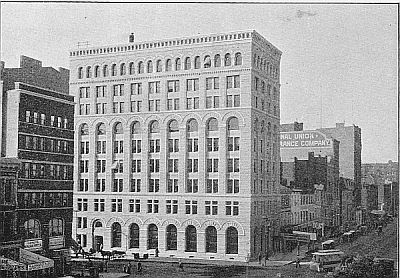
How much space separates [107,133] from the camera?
18.1 feet

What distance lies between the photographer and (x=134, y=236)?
550 centimetres

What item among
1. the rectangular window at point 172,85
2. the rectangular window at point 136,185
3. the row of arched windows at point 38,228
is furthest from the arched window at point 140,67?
the row of arched windows at point 38,228

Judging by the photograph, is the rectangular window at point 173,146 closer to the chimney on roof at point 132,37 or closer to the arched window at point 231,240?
the arched window at point 231,240

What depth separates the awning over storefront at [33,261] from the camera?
5348 millimetres

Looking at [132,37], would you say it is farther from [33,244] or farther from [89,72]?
[33,244]

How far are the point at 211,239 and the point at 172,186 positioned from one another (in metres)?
0.53

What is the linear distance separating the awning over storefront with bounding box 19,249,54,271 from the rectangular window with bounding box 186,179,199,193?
126 cm

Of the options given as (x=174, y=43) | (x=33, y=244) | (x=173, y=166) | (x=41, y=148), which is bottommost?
(x=33, y=244)

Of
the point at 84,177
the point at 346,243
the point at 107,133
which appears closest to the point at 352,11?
the point at 346,243

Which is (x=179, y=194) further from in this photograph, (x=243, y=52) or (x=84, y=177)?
(x=243, y=52)

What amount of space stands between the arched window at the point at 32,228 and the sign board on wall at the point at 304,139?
83.0 inches

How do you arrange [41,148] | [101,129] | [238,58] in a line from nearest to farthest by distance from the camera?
[238,58] → [41,148] → [101,129]

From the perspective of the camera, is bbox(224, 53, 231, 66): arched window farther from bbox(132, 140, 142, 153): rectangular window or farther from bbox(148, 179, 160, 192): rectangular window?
bbox(148, 179, 160, 192): rectangular window

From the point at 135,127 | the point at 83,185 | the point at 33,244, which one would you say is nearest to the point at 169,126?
the point at 135,127
